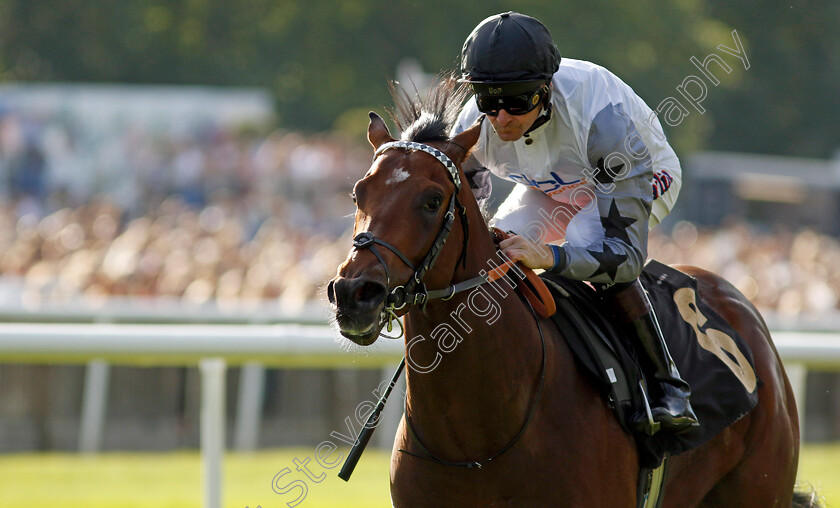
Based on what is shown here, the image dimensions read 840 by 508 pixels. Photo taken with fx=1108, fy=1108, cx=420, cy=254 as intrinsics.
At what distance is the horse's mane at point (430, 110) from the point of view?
128 inches

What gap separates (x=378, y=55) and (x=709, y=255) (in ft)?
62.4

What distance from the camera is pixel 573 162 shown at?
12.2 ft

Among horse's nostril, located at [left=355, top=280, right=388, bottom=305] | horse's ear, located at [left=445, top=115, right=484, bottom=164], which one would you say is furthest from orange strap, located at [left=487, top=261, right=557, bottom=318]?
horse's nostril, located at [left=355, top=280, right=388, bottom=305]

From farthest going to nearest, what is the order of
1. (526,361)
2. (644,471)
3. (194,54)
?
(194,54), (644,471), (526,361)

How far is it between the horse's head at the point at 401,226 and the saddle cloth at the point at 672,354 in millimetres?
635

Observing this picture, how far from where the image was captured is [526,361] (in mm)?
3318

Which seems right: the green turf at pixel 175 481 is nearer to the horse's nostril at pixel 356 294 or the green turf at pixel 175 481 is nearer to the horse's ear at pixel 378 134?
the horse's ear at pixel 378 134

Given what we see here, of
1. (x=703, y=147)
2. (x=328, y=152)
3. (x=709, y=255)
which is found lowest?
(x=709, y=255)

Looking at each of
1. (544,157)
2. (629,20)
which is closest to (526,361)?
(544,157)

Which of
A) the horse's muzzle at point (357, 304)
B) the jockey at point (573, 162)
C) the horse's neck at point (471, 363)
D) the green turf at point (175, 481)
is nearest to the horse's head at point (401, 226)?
the horse's muzzle at point (357, 304)

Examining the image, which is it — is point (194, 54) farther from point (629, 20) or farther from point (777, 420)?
point (777, 420)

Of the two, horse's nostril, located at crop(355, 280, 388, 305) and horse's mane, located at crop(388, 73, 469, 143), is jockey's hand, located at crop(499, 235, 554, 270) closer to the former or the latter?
horse's mane, located at crop(388, 73, 469, 143)


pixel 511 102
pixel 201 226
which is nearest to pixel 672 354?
pixel 511 102

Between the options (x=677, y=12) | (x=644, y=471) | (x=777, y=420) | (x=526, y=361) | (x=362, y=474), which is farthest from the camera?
(x=677, y=12)
